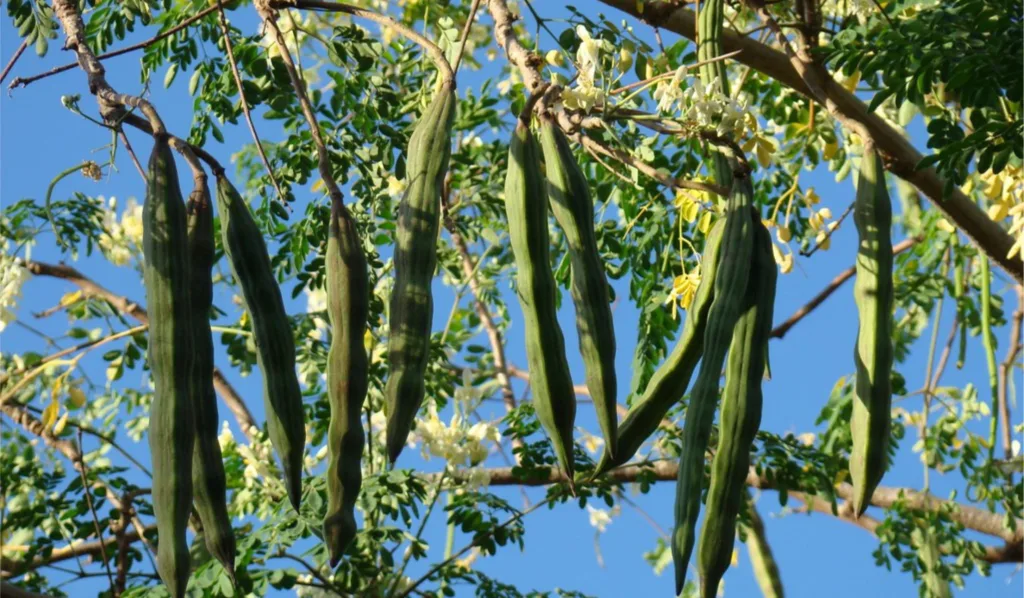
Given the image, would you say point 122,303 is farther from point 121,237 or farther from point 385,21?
point 385,21

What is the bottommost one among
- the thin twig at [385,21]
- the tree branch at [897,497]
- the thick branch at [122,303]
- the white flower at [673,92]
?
the thin twig at [385,21]

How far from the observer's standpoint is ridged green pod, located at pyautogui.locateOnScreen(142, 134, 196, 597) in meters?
1.67

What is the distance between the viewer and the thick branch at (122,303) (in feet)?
15.5

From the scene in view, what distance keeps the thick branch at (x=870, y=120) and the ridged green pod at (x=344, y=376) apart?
1.52 metres

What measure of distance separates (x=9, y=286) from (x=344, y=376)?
2.64m

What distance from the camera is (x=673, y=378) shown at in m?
1.93

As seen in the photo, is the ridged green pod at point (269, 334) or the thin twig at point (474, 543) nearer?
the ridged green pod at point (269, 334)

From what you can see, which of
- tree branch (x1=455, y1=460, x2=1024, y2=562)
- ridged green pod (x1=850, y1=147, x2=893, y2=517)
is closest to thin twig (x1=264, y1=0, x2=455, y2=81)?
ridged green pod (x1=850, y1=147, x2=893, y2=517)

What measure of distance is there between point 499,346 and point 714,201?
2.47 m

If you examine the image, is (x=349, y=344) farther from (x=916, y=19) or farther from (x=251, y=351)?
(x=251, y=351)

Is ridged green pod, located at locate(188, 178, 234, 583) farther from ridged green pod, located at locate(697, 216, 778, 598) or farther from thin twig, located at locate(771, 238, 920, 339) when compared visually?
thin twig, located at locate(771, 238, 920, 339)

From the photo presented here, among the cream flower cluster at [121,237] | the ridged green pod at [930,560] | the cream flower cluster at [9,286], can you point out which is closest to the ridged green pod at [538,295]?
the cream flower cluster at [9,286]

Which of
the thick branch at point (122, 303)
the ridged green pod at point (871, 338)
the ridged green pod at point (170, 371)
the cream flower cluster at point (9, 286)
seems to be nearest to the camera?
the ridged green pod at point (170, 371)

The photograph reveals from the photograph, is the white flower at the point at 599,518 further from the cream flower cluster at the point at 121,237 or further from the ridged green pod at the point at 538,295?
the ridged green pod at the point at 538,295
